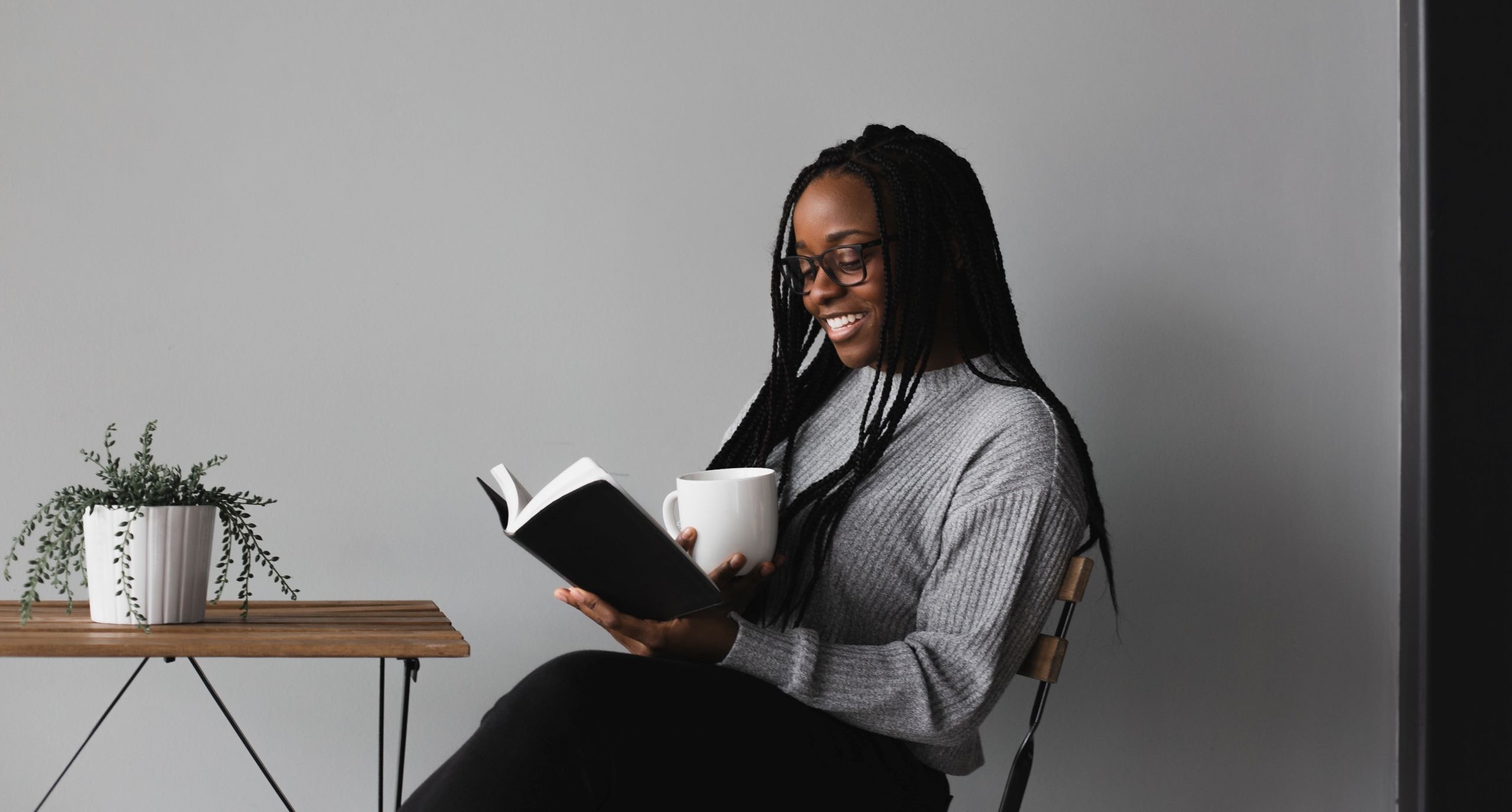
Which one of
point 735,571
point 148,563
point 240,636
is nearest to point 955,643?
point 735,571

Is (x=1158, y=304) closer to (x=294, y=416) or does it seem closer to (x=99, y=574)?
(x=294, y=416)

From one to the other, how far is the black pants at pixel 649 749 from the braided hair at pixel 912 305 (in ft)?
0.67

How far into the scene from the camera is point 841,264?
3.84ft

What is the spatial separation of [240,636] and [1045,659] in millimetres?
733

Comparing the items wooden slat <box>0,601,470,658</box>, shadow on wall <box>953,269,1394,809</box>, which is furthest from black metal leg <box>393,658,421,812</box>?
shadow on wall <box>953,269,1394,809</box>

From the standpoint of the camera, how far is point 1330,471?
1.55 meters

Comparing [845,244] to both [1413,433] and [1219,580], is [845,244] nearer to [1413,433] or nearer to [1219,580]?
[1219,580]

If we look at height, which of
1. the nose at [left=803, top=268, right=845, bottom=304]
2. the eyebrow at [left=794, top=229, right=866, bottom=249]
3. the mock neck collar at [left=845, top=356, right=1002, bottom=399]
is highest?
the eyebrow at [left=794, top=229, right=866, bottom=249]

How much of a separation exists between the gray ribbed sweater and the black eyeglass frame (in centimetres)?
14

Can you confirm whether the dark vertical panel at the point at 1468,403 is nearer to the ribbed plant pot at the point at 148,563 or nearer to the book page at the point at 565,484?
the book page at the point at 565,484

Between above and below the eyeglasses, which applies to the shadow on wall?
below

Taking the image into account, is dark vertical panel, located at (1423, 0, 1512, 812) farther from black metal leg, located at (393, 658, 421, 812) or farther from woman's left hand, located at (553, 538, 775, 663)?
black metal leg, located at (393, 658, 421, 812)

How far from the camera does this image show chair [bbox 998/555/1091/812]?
3.42 ft

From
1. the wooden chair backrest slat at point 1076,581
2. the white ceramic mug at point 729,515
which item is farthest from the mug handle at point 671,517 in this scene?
the wooden chair backrest slat at point 1076,581
